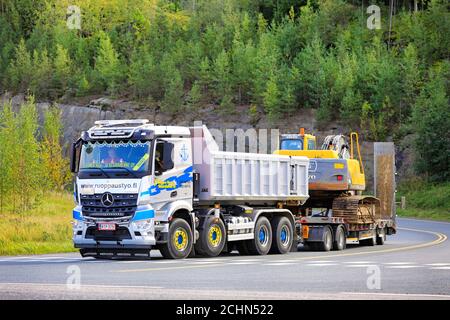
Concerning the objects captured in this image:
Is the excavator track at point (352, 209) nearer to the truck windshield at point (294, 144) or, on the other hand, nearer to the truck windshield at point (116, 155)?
the truck windshield at point (294, 144)

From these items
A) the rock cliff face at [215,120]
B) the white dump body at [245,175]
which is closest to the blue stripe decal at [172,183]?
the white dump body at [245,175]

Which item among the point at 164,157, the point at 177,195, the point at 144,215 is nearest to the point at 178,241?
the point at 177,195

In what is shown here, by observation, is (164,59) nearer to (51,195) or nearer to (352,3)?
(352,3)

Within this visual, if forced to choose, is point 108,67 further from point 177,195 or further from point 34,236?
point 177,195

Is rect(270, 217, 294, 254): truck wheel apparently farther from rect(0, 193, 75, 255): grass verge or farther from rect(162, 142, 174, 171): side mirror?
rect(0, 193, 75, 255): grass verge

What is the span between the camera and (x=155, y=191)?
2419 cm

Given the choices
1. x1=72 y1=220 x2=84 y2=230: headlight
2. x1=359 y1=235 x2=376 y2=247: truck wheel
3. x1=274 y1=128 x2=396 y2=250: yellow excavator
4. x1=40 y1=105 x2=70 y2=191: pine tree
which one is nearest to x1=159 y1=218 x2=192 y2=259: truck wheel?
x1=72 y1=220 x2=84 y2=230: headlight

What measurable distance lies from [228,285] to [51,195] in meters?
42.7

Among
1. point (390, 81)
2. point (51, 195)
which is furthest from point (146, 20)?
point (51, 195)

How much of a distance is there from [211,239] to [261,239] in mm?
2540

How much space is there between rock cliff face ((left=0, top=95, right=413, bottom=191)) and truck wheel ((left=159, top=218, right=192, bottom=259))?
46594mm

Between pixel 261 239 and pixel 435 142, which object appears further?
pixel 435 142

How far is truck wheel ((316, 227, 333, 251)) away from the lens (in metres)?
29.6

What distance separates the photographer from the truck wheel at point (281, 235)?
28.2 m
